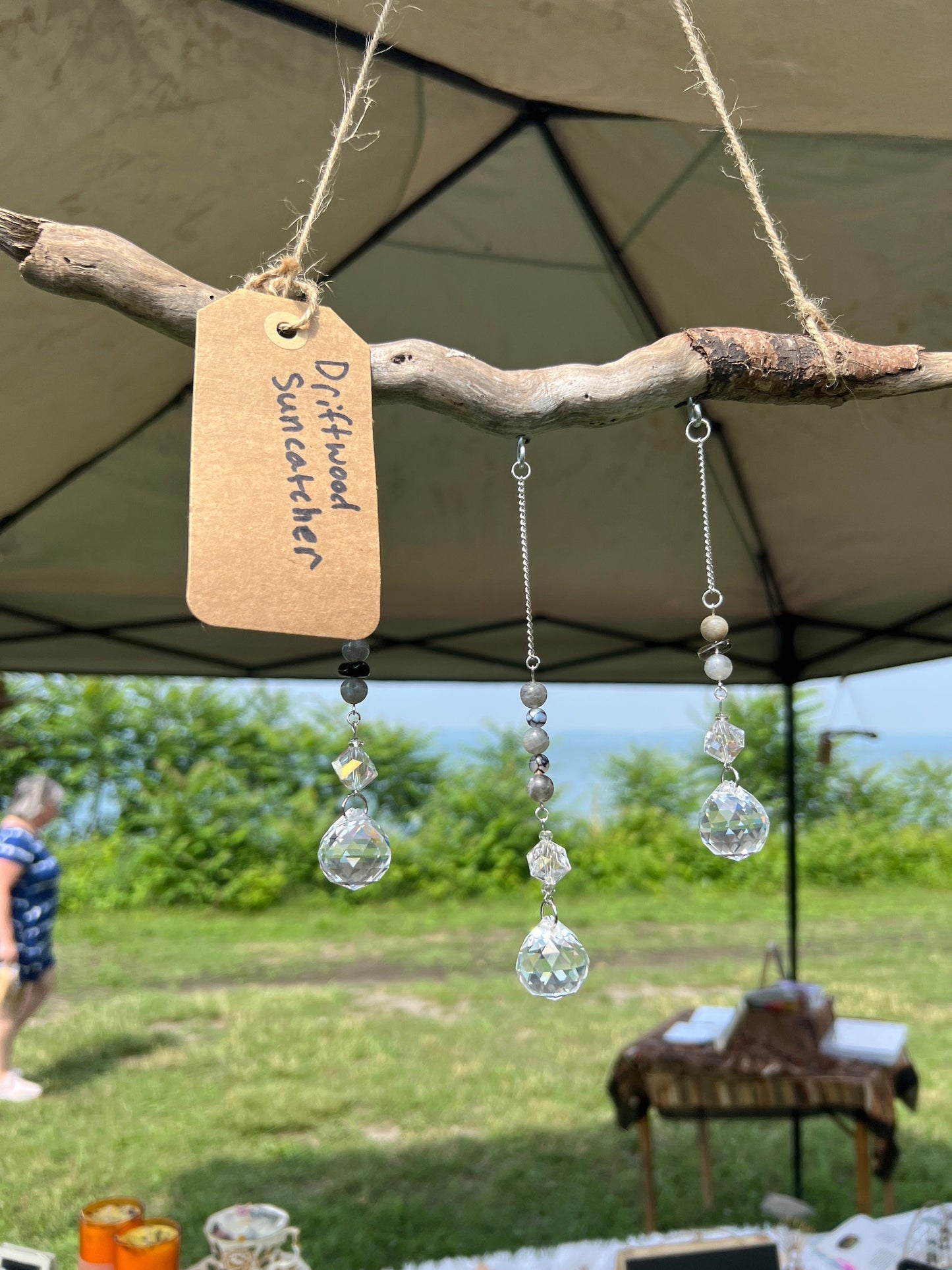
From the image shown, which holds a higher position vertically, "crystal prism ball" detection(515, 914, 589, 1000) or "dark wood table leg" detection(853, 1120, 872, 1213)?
"crystal prism ball" detection(515, 914, 589, 1000)

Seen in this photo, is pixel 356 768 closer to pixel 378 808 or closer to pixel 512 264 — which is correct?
pixel 512 264

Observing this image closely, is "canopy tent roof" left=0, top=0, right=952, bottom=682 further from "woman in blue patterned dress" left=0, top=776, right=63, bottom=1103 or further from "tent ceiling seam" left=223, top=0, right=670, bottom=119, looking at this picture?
"woman in blue patterned dress" left=0, top=776, right=63, bottom=1103

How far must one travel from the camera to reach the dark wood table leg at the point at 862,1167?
2.69 metres

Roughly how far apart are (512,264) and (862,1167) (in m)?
2.59

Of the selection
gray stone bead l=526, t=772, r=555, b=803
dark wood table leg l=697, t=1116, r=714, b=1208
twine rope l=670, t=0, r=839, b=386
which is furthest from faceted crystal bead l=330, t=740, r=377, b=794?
dark wood table leg l=697, t=1116, r=714, b=1208

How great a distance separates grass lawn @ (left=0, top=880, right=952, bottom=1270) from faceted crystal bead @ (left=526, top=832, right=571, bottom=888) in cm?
260

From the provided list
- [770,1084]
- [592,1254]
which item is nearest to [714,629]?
[592,1254]

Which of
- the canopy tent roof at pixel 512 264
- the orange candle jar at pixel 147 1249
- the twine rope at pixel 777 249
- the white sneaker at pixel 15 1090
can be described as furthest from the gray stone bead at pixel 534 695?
the white sneaker at pixel 15 1090

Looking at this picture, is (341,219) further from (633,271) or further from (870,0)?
(870,0)

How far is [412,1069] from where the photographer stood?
183 inches

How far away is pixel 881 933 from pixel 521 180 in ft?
22.2

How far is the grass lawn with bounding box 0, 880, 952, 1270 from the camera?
10.7ft

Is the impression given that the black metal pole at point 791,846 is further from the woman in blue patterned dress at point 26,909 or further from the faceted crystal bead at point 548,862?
the woman in blue patterned dress at point 26,909

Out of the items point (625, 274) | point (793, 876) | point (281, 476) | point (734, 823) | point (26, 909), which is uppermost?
point (625, 274)
